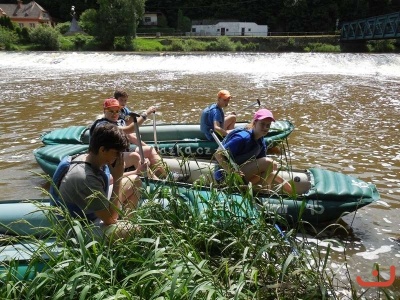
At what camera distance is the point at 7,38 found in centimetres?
3766

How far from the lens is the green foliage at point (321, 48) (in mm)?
37594

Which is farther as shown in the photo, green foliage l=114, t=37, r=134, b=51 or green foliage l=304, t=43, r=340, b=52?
green foliage l=114, t=37, r=134, b=51

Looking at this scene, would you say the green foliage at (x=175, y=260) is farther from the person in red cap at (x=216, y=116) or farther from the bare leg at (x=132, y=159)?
the person in red cap at (x=216, y=116)

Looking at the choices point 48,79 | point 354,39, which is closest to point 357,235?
point 48,79

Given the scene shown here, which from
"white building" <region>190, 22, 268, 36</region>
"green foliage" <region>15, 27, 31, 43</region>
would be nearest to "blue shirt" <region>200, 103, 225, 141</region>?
"green foliage" <region>15, 27, 31, 43</region>

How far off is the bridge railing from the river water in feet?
16.8

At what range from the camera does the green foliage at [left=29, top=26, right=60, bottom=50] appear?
37.4m

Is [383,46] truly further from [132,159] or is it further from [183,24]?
[132,159]

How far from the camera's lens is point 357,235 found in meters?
4.50

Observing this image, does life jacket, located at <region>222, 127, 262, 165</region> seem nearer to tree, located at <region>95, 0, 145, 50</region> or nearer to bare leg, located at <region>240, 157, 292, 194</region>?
bare leg, located at <region>240, 157, 292, 194</region>

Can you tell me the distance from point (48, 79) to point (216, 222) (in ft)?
56.6

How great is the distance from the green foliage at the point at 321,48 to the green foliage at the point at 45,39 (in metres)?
24.7

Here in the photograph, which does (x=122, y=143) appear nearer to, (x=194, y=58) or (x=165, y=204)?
(x=165, y=204)

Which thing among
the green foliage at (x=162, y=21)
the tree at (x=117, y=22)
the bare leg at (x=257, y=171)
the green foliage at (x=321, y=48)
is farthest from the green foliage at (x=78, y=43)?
the bare leg at (x=257, y=171)
